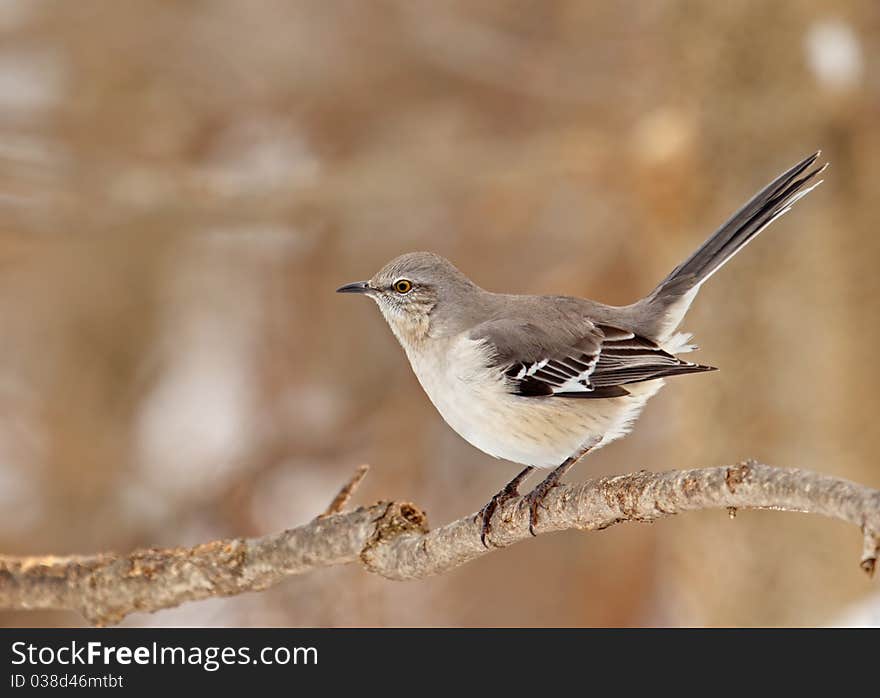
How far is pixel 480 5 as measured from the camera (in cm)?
661

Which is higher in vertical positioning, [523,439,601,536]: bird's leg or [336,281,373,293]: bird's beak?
[336,281,373,293]: bird's beak

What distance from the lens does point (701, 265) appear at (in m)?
3.53

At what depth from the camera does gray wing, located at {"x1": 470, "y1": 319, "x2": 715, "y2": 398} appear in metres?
3.21

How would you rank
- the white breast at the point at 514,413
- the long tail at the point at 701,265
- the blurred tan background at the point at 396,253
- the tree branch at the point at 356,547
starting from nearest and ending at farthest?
the tree branch at the point at 356,547
the white breast at the point at 514,413
the long tail at the point at 701,265
the blurred tan background at the point at 396,253

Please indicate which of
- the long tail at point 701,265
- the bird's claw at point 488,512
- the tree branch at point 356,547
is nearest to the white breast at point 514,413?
the bird's claw at point 488,512

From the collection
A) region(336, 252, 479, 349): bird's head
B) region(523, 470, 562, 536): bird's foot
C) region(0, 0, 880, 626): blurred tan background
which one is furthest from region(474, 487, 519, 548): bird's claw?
region(0, 0, 880, 626): blurred tan background

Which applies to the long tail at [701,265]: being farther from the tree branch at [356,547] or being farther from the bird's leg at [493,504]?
the tree branch at [356,547]

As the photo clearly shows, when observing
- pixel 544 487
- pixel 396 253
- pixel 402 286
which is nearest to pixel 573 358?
pixel 544 487

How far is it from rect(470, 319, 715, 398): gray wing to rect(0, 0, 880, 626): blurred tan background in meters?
1.90

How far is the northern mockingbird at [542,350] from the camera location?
3176 mm

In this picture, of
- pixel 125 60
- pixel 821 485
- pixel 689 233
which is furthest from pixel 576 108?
pixel 821 485

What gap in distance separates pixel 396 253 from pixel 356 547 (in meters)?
3.75

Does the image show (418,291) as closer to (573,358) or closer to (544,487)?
(573,358)

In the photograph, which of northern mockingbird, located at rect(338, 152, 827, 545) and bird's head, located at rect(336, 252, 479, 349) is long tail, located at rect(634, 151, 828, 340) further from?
bird's head, located at rect(336, 252, 479, 349)
